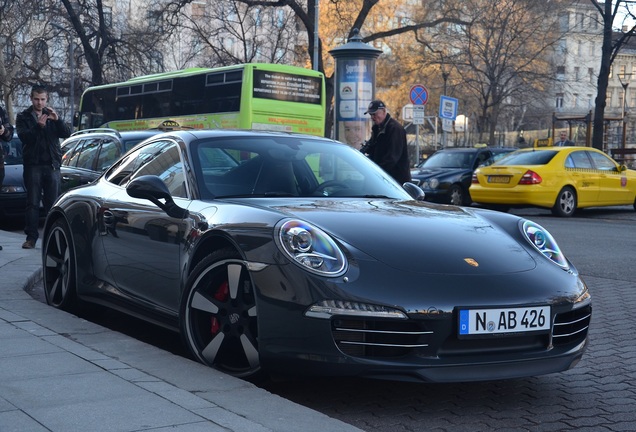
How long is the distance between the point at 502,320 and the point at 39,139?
314 inches

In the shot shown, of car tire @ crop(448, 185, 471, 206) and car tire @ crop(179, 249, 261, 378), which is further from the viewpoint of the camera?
car tire @ crop(448, 185, 471, 206)

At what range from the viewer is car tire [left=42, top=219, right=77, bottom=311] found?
6.63 metres

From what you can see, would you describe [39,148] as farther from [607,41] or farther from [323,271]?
[607,41]

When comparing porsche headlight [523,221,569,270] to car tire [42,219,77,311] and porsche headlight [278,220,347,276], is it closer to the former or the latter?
porsche headlight [278,220,347,276]

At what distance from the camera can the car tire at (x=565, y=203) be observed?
19.9 metres

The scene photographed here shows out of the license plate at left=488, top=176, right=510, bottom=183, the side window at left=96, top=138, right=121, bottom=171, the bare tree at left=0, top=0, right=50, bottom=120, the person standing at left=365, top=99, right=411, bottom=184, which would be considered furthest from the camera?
Result: the bare tree at left=0, top=0, right=50, bottom=120

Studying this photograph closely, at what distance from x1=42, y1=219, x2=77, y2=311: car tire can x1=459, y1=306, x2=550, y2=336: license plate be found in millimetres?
3241

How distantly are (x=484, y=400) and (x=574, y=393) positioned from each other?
51cm

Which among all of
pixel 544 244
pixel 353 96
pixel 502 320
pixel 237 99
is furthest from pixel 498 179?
pixel 502 320

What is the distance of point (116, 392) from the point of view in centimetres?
402

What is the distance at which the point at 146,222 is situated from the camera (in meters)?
5.69

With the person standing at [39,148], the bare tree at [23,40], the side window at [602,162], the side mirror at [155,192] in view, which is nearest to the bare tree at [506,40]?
the bare tree at [23,40]

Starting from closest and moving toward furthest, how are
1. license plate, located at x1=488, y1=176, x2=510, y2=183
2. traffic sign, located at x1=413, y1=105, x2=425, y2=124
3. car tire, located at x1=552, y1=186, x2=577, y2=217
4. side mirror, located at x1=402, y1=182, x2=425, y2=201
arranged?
side mirror, located at x1=402, y1=182, x2=425, y2=201 < car tire, located at x1=552, y1=186, x2=577, y2=217 < license plate, located at x1=488, y1=176, x2=510, y2=183 < traffic sign, located at x1=413, y1=105, x2=425, y2=124

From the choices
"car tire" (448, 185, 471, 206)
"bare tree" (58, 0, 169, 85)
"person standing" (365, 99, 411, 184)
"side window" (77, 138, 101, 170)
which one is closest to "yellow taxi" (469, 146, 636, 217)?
"car tire" (448, 185, 471, 206)
